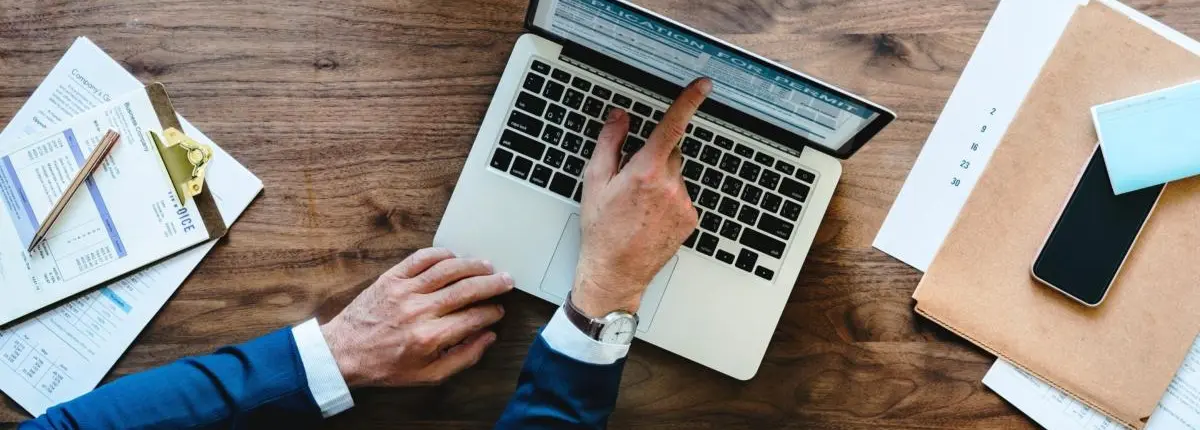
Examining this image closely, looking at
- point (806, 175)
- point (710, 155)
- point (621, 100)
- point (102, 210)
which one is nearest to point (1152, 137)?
point (806, 175)

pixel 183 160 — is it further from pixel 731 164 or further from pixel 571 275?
pixel 731 164

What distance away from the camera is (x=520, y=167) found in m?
0.92

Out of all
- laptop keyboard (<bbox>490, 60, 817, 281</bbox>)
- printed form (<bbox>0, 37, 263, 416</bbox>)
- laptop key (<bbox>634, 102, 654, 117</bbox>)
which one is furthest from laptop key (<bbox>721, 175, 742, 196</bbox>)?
printed form (<bbox>0, 37, 263, 416</bbox>)

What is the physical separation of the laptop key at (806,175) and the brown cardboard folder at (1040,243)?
0.63 feet

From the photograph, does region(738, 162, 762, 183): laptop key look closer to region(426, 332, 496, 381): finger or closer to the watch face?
the watch face

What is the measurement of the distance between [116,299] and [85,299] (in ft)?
0.12

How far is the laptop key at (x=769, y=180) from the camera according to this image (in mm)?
925

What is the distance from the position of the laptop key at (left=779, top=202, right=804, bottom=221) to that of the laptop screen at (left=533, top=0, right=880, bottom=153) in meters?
0.08

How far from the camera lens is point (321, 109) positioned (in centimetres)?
97

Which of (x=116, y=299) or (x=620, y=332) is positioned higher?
(x=620, y=332)

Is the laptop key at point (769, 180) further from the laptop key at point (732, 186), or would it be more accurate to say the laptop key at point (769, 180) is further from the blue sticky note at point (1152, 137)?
the blue sticky note at point (1152, 137)

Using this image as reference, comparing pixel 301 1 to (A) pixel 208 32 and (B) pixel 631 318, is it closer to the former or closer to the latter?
(A) pixel 208 32

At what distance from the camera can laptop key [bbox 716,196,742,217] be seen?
36.3 inches

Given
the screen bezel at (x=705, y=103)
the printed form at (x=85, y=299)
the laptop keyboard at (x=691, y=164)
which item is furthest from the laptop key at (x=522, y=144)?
the printed form at (x=85, y=299)
